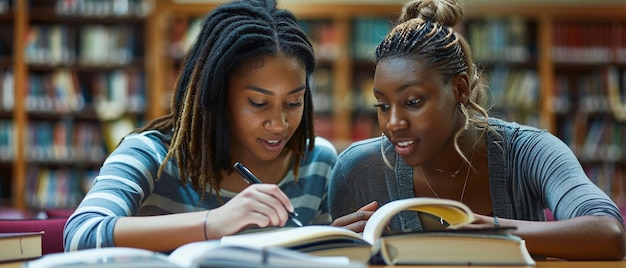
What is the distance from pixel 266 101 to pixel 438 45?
41 cm

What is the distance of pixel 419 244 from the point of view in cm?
130

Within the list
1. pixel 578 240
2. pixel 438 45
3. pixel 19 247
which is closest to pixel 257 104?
pixel 438 45

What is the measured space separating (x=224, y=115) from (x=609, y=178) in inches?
173

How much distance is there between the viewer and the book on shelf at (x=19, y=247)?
1.41 metres

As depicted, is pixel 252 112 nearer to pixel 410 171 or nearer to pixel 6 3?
pixel 410 171

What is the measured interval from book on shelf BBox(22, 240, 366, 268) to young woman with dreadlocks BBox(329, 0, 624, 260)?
0.44m

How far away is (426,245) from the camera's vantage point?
130 centimetres

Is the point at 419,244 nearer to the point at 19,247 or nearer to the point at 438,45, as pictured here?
the point at 438,45

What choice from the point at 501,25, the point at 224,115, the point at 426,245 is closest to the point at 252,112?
the point at 224,115

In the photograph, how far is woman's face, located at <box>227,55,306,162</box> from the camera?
1768mm

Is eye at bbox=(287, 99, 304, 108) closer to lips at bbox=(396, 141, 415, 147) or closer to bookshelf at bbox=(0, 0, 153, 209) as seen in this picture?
lips at bbox=(396, 141, 415, 147)

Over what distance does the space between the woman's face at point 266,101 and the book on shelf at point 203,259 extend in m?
0.57

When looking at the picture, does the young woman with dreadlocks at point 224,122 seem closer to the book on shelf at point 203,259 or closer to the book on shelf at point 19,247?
the book on shelf at point 19,247

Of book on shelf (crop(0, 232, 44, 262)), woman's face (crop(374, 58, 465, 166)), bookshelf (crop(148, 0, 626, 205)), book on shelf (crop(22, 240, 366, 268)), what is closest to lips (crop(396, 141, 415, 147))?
woman's face (crop(374, 58, 465, 166))
